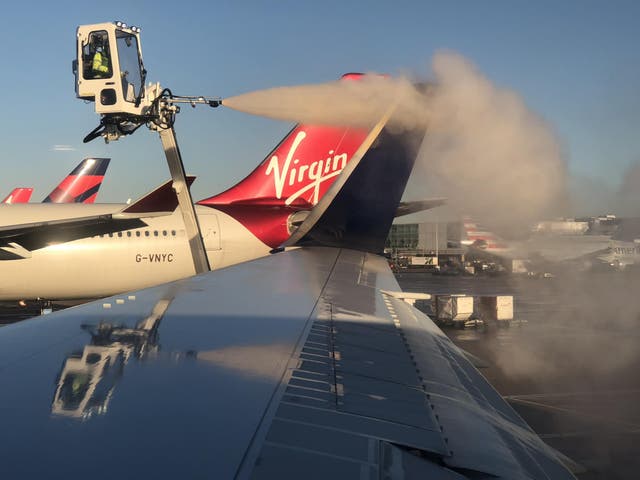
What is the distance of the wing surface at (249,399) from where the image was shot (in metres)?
1.61

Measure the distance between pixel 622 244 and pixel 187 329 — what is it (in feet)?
153

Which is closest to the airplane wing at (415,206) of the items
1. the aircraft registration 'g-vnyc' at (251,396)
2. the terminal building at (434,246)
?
the aircraft registration 'g-vnyc' at (251,396)

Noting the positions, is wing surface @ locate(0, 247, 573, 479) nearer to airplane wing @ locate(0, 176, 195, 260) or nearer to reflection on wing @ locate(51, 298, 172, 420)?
reflection on wing @ locate(51, 298, 172, 420)

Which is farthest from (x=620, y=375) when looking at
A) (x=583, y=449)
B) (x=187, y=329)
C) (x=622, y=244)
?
(x=622, y=244)

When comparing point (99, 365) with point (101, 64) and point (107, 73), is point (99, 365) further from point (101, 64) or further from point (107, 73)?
point (101, 64)

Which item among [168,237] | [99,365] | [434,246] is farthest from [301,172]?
[434,246]

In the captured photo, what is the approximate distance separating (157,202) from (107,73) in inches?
174

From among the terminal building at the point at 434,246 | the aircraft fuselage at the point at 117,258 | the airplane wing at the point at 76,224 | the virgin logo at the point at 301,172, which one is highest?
the virgin logo at the point at 301,172

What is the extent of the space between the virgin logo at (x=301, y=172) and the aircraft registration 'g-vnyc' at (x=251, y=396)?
1655cm

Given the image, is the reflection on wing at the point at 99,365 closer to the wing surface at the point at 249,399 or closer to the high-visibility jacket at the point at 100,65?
the wing surface at the point at 249,399

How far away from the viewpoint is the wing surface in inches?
63.5

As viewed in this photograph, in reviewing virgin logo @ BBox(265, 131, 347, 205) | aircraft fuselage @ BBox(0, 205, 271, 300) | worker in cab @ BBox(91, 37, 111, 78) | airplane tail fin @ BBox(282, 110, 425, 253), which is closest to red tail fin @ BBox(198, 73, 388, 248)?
virgin logo @ BBox(265, 131, 347, 205)

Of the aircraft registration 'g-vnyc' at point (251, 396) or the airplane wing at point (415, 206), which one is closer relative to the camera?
the aircraft registration 'g-vnyc' at point (251, 396)

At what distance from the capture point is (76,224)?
1806 centimetres
